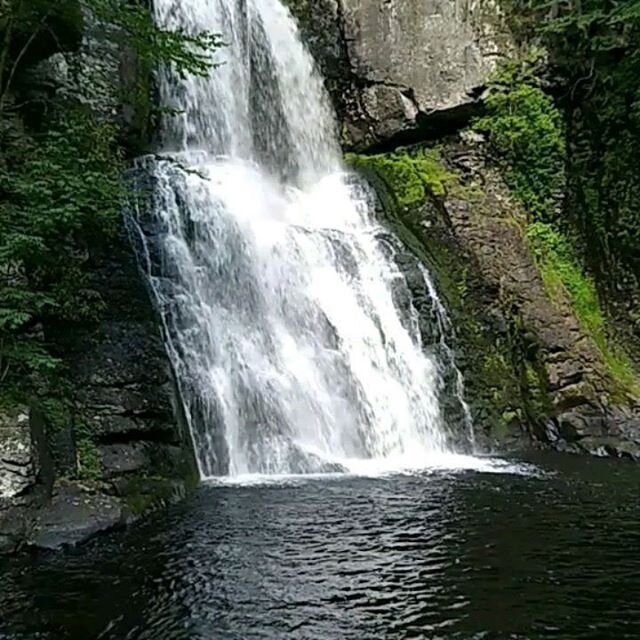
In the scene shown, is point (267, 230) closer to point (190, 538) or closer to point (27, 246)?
point (27, 246)

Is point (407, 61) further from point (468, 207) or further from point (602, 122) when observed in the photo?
point (602, 122)

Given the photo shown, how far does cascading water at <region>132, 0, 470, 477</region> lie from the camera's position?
37.0 feet

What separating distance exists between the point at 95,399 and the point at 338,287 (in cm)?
569

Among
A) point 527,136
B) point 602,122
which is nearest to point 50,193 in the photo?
point 527,136

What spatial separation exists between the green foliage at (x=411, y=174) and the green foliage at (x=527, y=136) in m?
1.33

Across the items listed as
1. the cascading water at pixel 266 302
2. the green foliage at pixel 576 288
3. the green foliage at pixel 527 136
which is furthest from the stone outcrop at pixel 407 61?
the green foliage at pixel 576 288

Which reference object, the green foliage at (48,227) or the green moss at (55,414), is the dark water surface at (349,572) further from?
the green foliage at (48,227)

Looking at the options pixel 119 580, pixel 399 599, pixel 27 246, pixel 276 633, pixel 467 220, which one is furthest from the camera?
pixel 467 220

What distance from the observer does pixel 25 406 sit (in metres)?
8.05

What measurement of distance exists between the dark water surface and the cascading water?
2309 millimetres

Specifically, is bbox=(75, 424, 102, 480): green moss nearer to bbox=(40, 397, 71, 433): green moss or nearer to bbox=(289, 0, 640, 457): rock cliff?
bbox=(40, 397, 71, 433): green moss

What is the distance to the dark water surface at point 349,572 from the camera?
5160 millimetres

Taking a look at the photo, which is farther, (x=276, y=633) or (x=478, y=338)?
(x=478, y=338)

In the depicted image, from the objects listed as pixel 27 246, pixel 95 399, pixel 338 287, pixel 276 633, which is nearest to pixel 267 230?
pixel 338 287
